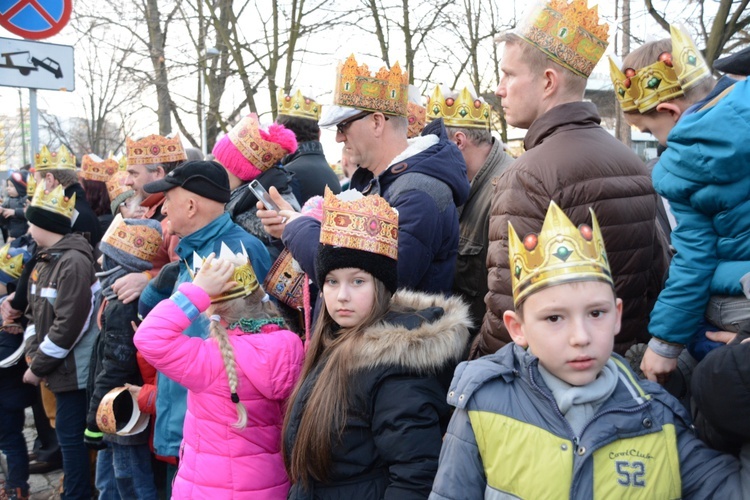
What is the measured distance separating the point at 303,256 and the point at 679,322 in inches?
60.1

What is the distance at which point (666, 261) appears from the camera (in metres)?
2.96

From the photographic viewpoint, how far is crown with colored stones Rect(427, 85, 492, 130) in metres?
5.14

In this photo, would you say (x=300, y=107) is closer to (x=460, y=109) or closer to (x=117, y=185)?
(x=460, y=109)

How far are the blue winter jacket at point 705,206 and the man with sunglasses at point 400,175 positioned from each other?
1050 millimetres

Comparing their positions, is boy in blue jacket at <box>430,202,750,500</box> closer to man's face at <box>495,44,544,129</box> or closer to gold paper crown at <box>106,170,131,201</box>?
man's face at <box>495,44,544,129</box>

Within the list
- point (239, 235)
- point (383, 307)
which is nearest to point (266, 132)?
point (239, 235)

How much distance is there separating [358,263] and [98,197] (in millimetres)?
5404

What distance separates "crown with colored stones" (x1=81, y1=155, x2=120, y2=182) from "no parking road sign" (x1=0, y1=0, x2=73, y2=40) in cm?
172

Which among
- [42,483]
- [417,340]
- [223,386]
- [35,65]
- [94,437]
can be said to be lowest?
[42,483]

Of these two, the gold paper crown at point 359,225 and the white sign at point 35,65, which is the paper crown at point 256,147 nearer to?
the gold paper crown at point 359,225

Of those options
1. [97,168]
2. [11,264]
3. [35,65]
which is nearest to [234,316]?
[11,264]

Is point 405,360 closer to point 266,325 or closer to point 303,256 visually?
point 303,256

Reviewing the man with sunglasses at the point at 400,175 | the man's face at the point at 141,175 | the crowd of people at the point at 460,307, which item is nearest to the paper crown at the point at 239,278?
the crowd of people at the point at 460,307

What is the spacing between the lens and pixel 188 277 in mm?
3803
